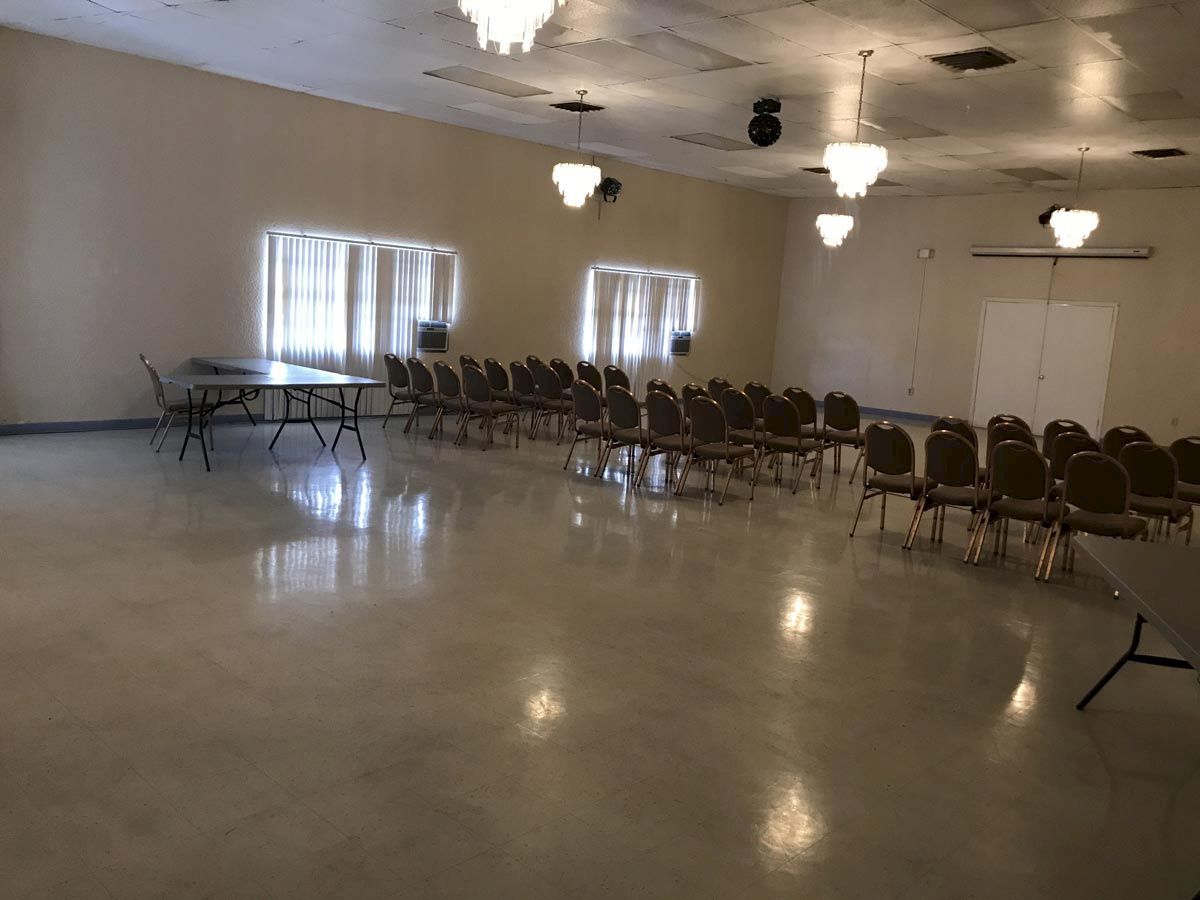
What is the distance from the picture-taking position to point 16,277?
8.67 m

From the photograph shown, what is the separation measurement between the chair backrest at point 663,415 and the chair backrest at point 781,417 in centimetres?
117

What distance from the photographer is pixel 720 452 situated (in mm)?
8016

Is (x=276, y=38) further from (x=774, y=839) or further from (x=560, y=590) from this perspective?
(x=774, y=839)

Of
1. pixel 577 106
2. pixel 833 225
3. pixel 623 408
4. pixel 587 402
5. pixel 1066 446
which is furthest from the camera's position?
pixel 833 225

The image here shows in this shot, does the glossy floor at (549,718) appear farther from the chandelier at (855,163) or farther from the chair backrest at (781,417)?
the chandelier at (855,163)

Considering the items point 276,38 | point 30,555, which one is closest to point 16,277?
point 276,38

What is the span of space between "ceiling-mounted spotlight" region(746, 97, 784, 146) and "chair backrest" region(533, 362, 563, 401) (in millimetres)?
3188

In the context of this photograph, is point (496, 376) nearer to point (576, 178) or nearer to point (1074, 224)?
point (576, 178)

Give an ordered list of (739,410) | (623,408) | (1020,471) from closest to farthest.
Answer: (1020,471) < (623,408) < (739,410)

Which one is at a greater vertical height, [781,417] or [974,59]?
[974,59]

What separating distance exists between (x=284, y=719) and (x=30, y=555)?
2.65 meters

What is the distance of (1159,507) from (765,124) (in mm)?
4793

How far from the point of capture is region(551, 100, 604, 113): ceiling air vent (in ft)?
33.4

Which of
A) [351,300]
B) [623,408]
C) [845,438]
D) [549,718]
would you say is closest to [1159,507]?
[845,438]
